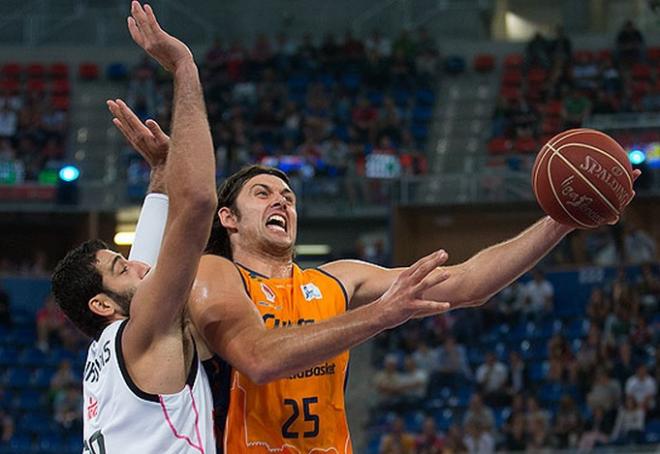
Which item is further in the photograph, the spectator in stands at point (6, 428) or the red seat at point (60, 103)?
the red seat at point (60, 103)

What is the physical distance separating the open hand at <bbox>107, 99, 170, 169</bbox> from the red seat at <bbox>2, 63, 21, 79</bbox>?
19.4 metres

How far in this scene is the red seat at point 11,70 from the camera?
23719 mm

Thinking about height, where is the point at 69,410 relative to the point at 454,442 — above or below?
above

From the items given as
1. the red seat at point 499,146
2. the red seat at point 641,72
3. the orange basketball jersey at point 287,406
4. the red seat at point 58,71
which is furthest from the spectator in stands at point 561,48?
the orange basketball jersey at point 287,406

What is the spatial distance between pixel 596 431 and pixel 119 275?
31.4 ft

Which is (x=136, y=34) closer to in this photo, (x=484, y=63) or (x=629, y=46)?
(x=629, y=46)

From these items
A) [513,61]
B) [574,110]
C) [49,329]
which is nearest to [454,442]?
[49,329]

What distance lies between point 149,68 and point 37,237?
390 centimetres

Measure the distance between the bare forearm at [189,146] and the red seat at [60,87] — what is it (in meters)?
19.8

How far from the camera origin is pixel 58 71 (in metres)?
23.8

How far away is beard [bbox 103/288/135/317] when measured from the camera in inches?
184

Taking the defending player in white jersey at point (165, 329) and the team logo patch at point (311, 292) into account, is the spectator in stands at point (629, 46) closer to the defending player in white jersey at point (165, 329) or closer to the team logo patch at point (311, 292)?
the team logo patch at point (311, 292)

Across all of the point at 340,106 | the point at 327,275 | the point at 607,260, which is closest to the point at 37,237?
the point at 340,106

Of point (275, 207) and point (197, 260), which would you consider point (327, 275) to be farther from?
point (197, 260)
